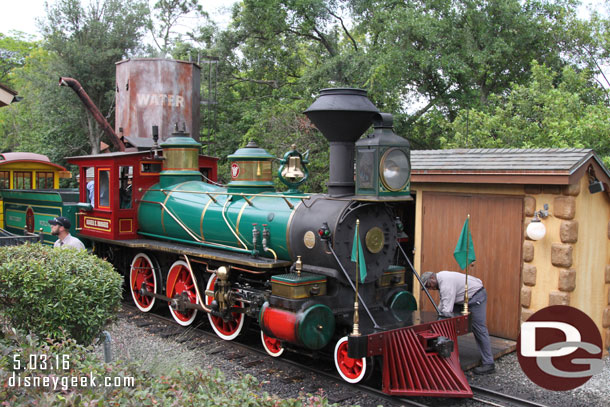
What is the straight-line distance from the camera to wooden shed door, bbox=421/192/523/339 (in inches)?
295

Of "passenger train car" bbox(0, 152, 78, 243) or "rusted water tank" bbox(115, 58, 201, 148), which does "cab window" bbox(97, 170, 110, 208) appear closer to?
"passenger train car" bbox(0, 152, 78, 243)

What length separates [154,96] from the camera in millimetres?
15805

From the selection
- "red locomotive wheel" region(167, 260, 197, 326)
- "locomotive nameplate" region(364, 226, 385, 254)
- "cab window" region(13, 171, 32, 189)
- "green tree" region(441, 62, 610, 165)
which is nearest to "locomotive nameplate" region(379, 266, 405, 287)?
"locomotive nameplate" region(364, 226, 385, 254)

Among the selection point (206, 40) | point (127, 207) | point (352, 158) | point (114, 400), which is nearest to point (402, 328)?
point (352, 158)

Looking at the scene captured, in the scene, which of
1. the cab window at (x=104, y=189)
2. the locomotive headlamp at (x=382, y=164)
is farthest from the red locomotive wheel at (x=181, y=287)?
the locomotive headlamp at (x=382, y=164)

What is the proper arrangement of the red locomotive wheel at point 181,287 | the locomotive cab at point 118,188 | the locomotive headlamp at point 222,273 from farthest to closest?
the locomotive cab at point 118,188
the red locomotive wheel at point 181,287
the locomotive headlamp at point 222,273

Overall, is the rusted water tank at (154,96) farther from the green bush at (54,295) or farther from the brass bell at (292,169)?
the green bush at (54,295)

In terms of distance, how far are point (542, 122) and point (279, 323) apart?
8.87 metres

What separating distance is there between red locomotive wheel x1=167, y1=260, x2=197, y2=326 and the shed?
3666 millimetres

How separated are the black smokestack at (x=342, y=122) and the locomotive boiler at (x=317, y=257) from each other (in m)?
0.01

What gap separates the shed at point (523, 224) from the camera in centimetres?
700

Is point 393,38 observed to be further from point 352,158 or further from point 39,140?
point 39,140

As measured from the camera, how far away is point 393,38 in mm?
15625

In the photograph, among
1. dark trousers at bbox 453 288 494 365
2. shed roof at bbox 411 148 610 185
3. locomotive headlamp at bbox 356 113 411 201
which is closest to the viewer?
locomotive headlamp at bbox 356 113 411 201
